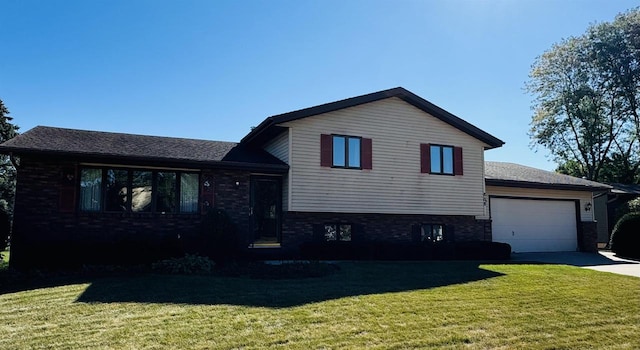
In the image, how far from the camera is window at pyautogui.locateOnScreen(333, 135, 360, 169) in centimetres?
1548

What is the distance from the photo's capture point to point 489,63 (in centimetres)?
1659

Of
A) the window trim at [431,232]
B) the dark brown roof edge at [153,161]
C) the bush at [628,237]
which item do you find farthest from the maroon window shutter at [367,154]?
the bush at [628,237]

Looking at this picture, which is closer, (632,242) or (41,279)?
(41,279)

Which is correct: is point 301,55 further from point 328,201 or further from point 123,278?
point 123,278

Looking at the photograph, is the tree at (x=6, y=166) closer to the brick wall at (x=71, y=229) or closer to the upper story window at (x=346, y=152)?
the brick wall at (x=71, y=229)

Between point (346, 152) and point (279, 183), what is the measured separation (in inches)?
99.9

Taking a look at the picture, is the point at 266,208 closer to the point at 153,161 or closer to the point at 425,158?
the point at 153,161

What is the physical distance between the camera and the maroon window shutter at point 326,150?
49.8 ft

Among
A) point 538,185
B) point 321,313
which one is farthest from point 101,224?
point 538,185

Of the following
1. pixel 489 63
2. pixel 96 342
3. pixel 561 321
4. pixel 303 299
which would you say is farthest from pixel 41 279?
pixel 489 63

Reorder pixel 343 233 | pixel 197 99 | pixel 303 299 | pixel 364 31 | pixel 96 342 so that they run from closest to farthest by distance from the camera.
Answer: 1. pixel 96 342
2. pixel 303 299
3. pixel 364 31
4. pixel 343 233
5. pixel 197 99

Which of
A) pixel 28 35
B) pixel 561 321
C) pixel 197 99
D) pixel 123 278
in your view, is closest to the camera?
pixel 561 321

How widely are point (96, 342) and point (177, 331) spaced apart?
0.98 meters

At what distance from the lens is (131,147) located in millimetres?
14133
